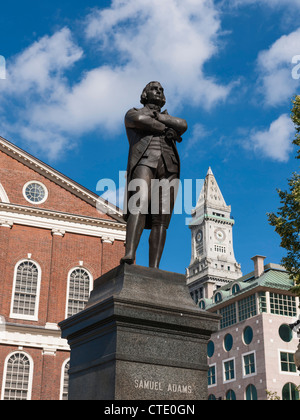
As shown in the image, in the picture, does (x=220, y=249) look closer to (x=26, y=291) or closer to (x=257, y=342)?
(x=257, y=342)

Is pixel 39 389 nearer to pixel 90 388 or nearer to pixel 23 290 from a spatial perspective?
pixel 23 290

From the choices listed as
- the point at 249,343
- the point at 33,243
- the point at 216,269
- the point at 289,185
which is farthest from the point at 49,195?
the point at 216,269

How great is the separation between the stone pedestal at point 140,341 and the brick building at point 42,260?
25256 mm

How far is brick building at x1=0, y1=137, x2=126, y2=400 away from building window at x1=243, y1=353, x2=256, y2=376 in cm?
1966

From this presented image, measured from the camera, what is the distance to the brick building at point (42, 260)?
99.1ft

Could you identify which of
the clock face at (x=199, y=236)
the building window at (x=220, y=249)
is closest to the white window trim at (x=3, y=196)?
the building window at (x=220, y=249)

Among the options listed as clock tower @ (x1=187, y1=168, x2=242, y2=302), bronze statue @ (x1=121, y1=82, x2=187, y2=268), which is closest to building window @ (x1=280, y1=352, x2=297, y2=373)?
bronze statue @ (x1=121, y1=82, x2=187, y2=268)

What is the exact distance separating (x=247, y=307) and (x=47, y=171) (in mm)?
25349

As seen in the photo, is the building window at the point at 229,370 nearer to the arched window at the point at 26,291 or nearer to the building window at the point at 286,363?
the building window at the point at 286,363

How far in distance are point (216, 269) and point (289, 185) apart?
5024 inches

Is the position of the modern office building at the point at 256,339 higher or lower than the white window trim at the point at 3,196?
lower

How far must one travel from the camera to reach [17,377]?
97.6 ft

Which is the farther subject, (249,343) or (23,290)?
(249,343)
